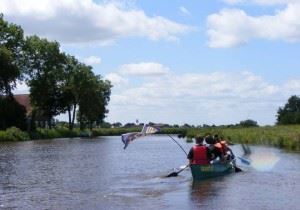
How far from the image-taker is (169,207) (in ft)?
64.5

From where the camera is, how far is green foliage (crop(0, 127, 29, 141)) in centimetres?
7768

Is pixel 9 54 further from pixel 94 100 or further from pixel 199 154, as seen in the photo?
pixel 199 154

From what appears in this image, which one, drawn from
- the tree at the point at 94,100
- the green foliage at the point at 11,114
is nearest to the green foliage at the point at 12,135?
the green foliage at the point at 11,114

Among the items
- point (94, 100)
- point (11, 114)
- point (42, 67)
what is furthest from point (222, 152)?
point (94, 100)

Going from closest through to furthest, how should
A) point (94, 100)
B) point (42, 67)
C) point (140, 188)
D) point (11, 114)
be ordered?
point (140, 188) < point (11, 114) < point (42, 67) < point (94, 100)

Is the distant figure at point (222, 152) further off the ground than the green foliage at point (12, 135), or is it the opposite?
the green foliage at point (12, 135)

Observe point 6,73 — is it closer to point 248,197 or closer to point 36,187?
point 36,187

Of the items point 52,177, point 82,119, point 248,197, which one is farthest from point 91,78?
point 248,197

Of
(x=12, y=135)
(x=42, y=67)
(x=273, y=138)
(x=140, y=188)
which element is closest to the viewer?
(x=140, y=188)

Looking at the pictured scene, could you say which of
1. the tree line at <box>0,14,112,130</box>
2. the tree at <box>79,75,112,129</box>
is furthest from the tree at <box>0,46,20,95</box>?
the tree at <box>79,75,112,129</box>

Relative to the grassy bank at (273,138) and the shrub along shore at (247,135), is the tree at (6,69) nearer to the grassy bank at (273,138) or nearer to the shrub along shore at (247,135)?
the shrub along shore at (247,135)

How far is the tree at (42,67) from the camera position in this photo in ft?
319

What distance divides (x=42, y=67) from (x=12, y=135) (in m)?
22.2

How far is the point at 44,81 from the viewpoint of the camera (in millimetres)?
99688
